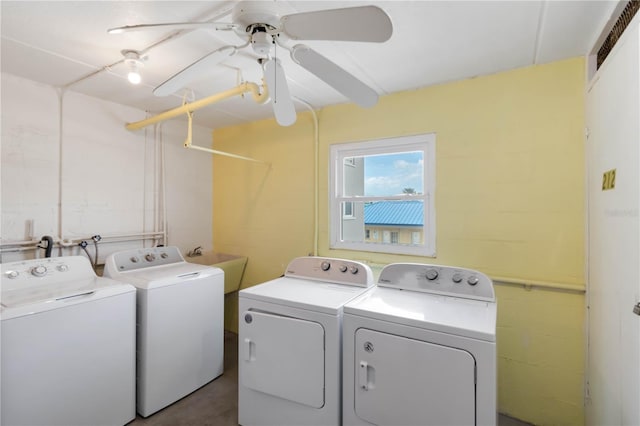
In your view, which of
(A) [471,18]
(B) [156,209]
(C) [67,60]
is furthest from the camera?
(B) [156,209]

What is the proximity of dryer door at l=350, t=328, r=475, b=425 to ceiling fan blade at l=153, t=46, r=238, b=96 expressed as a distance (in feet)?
4.72

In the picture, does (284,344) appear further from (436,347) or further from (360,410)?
(436,347)

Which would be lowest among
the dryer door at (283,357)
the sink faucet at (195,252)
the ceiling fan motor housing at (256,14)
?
the dryer door at (283,357)

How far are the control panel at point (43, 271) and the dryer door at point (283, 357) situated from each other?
1269mm

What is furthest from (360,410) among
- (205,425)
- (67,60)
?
(67,60)

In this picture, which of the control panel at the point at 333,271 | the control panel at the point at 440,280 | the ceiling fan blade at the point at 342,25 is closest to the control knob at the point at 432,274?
the control panel at the point at 440,280

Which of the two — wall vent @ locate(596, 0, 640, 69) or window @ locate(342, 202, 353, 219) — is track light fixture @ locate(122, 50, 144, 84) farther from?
wall vent @ locate(596, 0, 640, 69)

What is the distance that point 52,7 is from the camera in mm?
1479

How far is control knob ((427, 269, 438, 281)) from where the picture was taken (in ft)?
6.45

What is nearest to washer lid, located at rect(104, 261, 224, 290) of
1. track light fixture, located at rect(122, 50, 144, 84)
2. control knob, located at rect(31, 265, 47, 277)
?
control knob, located at rect(31, 265, 47, 277)

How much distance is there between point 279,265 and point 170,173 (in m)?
1.51

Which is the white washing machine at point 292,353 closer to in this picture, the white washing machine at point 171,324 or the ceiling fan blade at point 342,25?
the white washing machine at point 171,324

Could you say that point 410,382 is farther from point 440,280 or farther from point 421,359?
point 440,280

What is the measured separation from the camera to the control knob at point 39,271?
200cm
